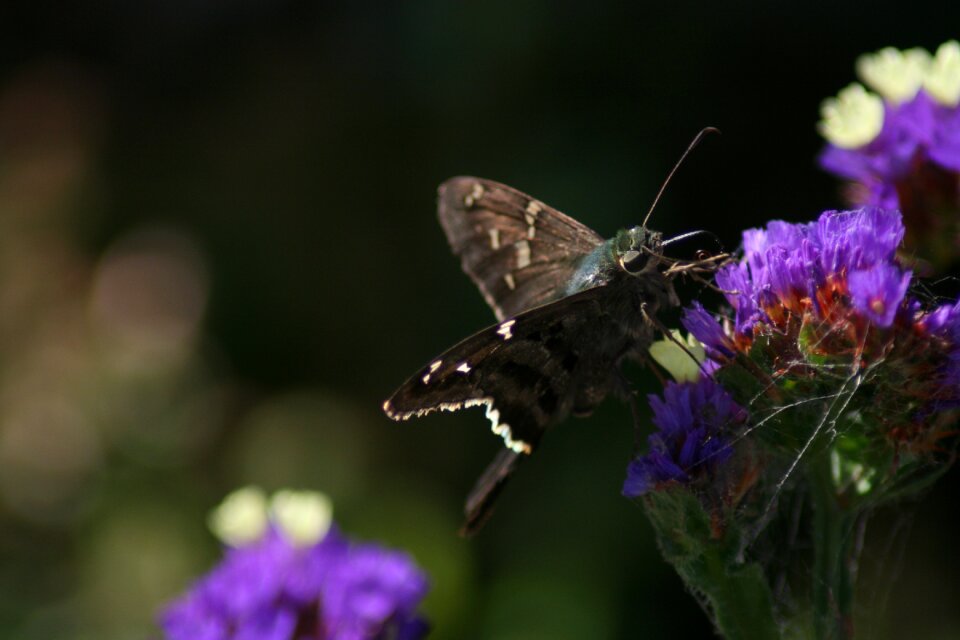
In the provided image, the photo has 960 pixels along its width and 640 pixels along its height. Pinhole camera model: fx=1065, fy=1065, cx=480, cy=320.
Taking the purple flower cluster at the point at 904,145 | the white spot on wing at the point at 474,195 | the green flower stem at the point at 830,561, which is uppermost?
the white spot on wing at the point at 474,195

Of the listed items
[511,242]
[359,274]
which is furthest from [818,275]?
[359,274]

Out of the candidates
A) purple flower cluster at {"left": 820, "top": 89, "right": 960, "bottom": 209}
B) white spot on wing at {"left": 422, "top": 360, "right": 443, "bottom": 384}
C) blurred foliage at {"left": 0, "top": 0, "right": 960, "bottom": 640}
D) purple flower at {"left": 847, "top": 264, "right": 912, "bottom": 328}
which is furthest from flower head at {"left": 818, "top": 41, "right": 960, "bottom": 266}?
blurred foliage at {"left": 0, "top": 0, "right": 960, "bottom": 640}

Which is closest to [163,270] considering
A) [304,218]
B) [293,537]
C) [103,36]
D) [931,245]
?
[304,218]

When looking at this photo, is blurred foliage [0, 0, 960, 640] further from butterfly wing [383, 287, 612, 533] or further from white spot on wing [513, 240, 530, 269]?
butterfly wing [383, 287, 612, 533]

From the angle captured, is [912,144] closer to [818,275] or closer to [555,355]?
[818,275]

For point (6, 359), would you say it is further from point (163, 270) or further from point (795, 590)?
point (795, 590)

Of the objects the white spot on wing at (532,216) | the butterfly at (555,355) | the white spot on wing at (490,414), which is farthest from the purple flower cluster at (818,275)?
the white spot on wing at (532,216)

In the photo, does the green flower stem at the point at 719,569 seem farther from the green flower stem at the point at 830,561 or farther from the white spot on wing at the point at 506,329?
the white spot on wing at the point at 506,329
